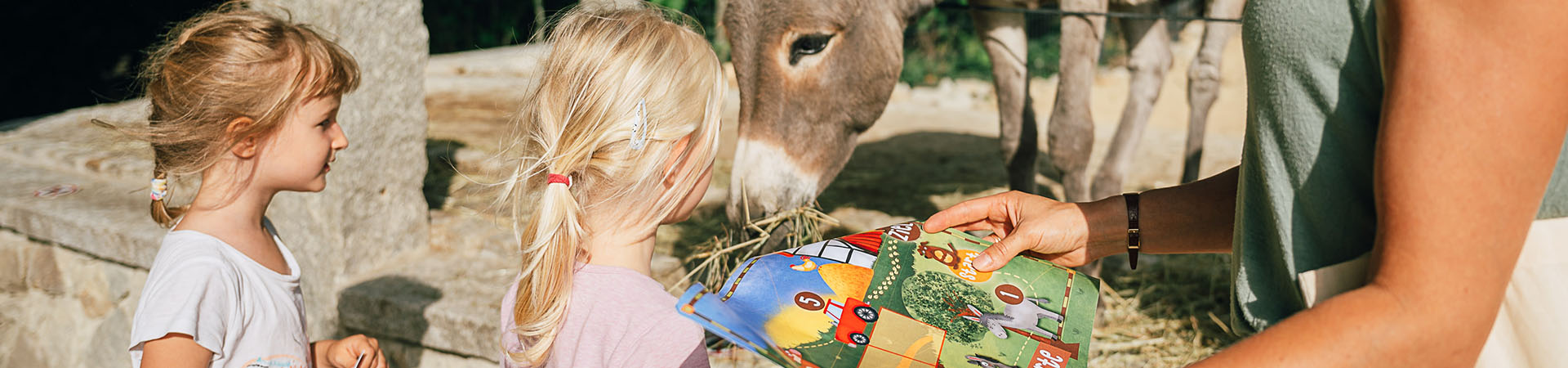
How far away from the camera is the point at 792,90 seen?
2627 millimetres

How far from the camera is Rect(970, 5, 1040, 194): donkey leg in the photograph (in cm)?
364

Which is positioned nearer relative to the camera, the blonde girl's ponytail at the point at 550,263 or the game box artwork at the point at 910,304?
the game box artwork at the point at 910,304

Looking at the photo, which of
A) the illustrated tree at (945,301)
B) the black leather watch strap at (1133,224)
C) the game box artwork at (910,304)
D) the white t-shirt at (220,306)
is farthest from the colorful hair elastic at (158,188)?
the black leather watch strap at (1133,224)

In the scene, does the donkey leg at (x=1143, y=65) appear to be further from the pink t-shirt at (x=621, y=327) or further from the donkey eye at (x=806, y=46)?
the pink t-shirt at (x=621, y=327)

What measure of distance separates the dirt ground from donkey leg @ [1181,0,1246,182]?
588 mm

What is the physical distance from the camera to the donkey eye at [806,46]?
2.63 metres

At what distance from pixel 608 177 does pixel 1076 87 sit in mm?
2280

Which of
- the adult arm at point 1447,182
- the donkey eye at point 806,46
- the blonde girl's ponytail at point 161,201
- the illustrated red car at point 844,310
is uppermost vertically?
the adult arm at point 1447,182

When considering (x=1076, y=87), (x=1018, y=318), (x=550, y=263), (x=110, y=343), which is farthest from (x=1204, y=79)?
(x=110, y=343)

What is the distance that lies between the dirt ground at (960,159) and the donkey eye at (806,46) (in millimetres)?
770

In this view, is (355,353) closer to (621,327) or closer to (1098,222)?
(621,327)

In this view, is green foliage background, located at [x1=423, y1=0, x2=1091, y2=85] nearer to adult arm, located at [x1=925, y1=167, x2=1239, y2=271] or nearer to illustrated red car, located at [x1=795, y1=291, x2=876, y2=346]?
adult arm, located at [x1=925, y1=167, x2=1239, y2=271]

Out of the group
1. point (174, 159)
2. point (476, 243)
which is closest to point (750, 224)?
point (476, 243)

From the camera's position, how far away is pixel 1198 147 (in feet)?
13.6
